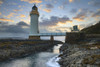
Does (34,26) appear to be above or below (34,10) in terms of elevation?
below

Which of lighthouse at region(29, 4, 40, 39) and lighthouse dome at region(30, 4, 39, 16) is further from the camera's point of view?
lighthouse dome at region(30, 4, 39, 16)

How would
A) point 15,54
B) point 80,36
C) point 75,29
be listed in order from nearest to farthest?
point 15,54 → point 80,36 → point 75,29

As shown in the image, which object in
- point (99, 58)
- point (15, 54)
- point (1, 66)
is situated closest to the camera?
point (99, 58)

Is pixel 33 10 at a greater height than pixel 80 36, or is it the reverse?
pixel 33 10

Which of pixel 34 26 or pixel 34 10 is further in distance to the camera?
pixel 34 10

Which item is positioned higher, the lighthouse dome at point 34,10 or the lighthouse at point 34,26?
the lighthouse dome at point 34,10

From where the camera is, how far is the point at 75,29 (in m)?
44.0

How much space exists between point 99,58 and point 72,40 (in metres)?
29.0

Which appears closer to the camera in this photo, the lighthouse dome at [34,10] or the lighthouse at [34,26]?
the lighthouse at [34,26]

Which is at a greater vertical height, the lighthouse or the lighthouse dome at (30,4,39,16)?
the lighthouse dome at (30,4,39,16)

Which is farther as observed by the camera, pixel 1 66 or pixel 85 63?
pixel 1 66

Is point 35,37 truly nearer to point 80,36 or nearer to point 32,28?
point 32,28

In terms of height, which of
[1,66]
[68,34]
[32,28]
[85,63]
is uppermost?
[32,28]

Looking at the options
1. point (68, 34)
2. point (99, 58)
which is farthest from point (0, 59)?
point (68, 34)
